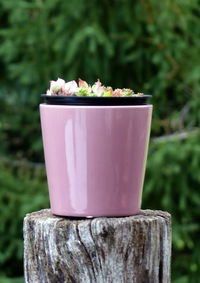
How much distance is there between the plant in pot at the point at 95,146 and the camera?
161 cm

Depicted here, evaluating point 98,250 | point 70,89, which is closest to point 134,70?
point 70,89

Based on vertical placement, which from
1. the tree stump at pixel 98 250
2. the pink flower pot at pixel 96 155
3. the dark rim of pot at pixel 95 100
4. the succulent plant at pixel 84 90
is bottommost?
the tree stump at pixel 98 250

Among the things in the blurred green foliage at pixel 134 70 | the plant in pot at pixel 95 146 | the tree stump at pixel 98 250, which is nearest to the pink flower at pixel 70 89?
the plant in pot at pixel 95 146

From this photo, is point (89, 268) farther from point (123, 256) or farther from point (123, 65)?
point (123, 65)

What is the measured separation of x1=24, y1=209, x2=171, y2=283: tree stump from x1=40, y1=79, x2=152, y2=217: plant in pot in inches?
2.0

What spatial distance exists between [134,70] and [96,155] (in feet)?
8.36

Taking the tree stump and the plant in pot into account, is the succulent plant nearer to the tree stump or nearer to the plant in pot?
the plant in pot

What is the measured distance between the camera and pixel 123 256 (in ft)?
5.24

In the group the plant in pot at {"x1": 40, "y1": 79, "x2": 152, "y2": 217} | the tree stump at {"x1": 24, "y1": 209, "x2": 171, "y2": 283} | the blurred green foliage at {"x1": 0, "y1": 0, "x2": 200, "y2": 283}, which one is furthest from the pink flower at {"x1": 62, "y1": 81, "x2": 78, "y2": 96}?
the blurred green foliage at {"x1": 0, "y1": 0, "x2": 200, "y2": 283}

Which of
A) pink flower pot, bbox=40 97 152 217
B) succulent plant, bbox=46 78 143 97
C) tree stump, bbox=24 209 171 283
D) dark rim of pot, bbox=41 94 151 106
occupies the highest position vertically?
succulent plant, bbox=46 78 143 97

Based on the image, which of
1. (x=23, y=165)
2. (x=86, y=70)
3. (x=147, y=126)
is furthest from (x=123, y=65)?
(x=147, y=126)

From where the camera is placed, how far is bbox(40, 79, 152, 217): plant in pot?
1612mm

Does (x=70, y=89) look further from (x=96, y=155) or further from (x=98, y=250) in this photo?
(x=98, y=250)

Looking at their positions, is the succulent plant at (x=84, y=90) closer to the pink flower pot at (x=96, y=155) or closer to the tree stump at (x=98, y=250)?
the pink flower pot at (x=96, y=155)
